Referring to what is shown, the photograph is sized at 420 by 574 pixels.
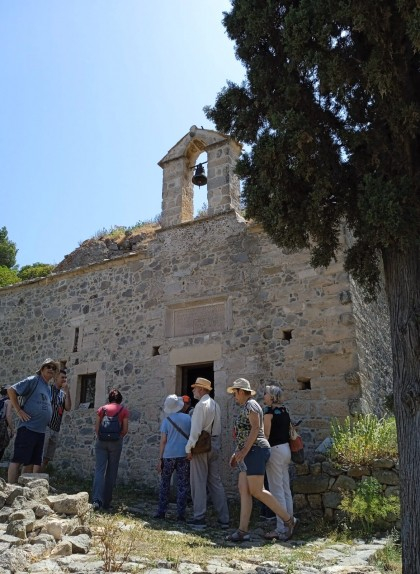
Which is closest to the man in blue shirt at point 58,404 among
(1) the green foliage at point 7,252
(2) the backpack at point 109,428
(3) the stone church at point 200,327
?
(3) the stone church at point 200,327

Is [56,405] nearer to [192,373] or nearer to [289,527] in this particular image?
[192,373]

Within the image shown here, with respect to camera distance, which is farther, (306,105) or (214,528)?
(214,528)

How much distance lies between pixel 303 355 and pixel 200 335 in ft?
6.06

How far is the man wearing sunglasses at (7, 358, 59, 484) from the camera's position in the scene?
638 centimetres

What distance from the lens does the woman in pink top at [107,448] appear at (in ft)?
21.5

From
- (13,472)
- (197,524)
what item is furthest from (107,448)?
(197,524)

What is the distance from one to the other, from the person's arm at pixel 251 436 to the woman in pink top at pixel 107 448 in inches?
77.0

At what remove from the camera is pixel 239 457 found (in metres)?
5.38

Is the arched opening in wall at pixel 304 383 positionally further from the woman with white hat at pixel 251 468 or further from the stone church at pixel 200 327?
the woman with white hat at pixel 251 468

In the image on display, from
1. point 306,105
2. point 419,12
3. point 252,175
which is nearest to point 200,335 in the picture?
point 252,175

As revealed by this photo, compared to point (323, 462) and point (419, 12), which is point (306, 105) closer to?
point (419, 12)

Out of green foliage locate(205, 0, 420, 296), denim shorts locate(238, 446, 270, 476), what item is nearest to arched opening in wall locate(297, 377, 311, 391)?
denim shorts locate(238, 446, 270, 476)

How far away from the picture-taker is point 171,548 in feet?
15.2

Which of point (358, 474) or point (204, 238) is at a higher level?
point (204, 238)
